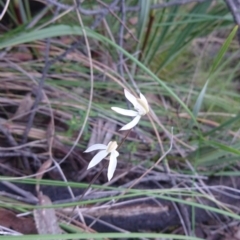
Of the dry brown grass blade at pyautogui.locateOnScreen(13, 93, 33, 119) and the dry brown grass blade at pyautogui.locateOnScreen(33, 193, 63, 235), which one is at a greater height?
the dry brown grass blade at pyautogui.locateOnScreen(13, 93, 33, 119)

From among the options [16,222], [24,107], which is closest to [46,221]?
[16,222]

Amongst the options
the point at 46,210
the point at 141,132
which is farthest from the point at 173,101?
the point at 46,210

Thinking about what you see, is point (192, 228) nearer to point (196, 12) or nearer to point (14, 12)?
point (196, 12)

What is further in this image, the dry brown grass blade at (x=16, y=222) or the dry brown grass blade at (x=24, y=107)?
the dry brown grass blade at (x=24, y=107)

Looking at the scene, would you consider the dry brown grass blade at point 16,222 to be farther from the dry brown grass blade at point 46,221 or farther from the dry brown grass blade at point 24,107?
the dry brown grass blade at point 24,107

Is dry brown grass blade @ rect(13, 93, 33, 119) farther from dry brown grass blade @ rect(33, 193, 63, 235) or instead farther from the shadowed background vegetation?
dry brown grass blade @ rect(33, 193, 63, 235)

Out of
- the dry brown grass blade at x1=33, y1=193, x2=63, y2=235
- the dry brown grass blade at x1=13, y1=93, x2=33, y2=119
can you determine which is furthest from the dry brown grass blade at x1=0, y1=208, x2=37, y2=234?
the dry brown grass blade at x1=13, y1=93, x2=33, y2=119

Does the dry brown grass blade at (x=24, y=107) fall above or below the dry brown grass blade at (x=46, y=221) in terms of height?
above

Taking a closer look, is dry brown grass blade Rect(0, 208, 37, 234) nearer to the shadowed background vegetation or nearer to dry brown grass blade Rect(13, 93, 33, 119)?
the shadowed background vegetation

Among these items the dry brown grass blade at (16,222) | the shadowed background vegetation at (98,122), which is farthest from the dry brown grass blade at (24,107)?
the dry brown grass blade at (16,222)

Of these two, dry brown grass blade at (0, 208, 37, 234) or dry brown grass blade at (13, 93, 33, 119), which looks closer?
dry brown grass blade at (0, 208, 37, 234)

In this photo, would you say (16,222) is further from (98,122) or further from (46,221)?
(98,122)
